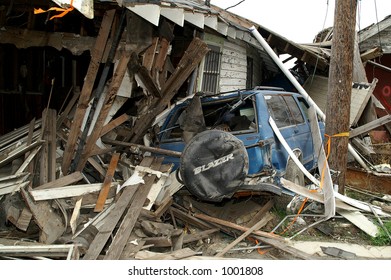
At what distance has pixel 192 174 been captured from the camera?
5754mm

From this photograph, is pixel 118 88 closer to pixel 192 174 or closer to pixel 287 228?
pixel 192 174

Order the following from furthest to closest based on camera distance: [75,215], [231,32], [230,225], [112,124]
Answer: [231,32] < [112,124] < [230,225] < [75,215]

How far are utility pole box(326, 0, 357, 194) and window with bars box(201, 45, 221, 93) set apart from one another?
→ 4444mm

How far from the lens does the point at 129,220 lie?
5434 millimetres

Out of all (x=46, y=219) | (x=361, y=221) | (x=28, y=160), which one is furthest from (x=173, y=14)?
(x=361, y=221)

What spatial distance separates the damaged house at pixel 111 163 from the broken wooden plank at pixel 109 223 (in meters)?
0.01

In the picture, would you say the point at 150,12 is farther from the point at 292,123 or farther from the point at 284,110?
the point at 292,123

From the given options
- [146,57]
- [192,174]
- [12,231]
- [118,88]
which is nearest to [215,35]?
[146,57]

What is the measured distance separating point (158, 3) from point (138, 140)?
8.19 ft

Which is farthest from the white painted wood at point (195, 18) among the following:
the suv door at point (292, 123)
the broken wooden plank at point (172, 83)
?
the suv door at point (292, 123)

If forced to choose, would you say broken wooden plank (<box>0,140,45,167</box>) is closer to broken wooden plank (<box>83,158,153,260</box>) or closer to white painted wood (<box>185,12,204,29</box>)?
broken wooden plank (<box>83,158,153,260</box>)

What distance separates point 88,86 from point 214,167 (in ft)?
8.64

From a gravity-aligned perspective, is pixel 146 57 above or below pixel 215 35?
below

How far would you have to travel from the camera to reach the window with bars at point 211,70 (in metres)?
10.7
